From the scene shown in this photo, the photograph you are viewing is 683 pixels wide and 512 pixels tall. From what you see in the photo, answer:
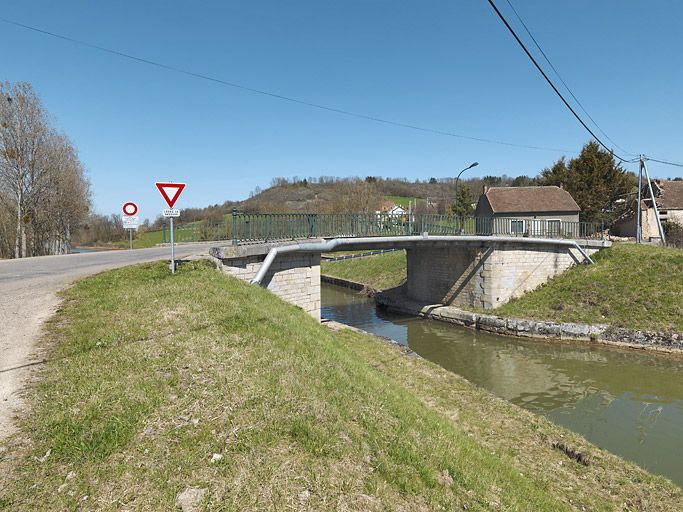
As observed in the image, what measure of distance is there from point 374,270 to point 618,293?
1940cm

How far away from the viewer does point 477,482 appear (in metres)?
4.18

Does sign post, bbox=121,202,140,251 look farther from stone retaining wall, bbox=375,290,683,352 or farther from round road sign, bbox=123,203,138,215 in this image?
stone retaining wall, bbox=375,290,683,352

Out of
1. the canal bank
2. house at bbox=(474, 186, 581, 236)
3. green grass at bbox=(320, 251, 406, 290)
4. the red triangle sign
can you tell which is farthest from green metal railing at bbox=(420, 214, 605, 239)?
the red triangle sign

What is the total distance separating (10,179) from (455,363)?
27539 millimetres

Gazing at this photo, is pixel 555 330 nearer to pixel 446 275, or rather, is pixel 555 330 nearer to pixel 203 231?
pixel 446 275

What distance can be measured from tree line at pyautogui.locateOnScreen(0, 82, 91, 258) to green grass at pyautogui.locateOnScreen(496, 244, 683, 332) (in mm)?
29258

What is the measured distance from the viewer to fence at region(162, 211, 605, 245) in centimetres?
1265

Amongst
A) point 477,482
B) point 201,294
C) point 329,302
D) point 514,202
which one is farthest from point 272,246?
point 514,202

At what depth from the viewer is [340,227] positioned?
15.5 metres

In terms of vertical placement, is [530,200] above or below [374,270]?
above

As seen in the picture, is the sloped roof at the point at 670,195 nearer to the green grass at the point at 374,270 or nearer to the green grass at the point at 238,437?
the green grass at the point at 374,270

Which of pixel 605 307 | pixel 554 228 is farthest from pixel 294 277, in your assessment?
pixel 554 228

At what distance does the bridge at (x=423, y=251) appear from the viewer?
1242 centimetres

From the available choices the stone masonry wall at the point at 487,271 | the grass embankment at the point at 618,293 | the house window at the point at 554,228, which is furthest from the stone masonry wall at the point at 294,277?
the house window at the point at 554,228
